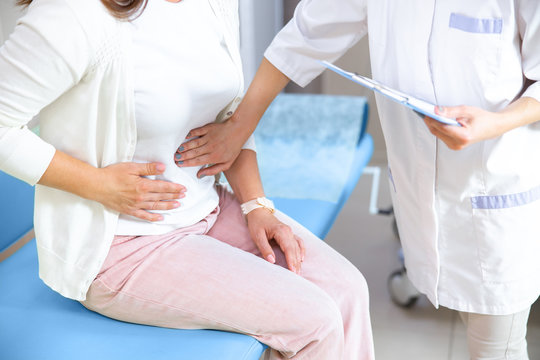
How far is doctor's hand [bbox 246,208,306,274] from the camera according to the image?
53.9 inches

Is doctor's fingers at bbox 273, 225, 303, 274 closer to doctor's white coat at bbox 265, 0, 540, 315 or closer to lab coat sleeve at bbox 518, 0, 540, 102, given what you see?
doctor's white coat at bbox 265, 0, 540, 315

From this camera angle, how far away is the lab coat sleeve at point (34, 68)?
1058 millimetres

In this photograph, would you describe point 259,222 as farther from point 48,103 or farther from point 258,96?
point 48,103

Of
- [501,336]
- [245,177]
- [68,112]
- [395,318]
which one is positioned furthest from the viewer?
[395,318]

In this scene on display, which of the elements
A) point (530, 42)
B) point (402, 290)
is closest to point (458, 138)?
point (530, 42)

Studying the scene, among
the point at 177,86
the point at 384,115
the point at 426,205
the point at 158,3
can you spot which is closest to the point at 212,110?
the point at 177,86

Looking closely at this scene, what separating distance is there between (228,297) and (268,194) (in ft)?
3.14

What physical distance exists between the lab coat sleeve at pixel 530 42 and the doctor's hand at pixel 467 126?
0.12 metres

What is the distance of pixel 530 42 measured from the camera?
1226 millimetres

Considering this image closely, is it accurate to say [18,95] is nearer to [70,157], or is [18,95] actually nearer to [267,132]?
[70,157]

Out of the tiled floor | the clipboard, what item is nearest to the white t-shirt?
the clipboard

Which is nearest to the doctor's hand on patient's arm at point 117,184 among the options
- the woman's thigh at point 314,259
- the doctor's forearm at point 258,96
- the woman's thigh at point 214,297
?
the woman's thigh at point 214,297

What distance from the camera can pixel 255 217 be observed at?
4.82 feet

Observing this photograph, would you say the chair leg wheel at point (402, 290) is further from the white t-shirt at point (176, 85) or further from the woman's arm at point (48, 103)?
the woman's arm at point (48, 103)
